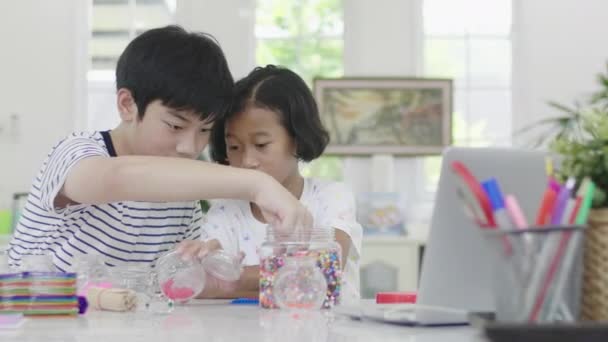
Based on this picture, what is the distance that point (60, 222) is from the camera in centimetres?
161

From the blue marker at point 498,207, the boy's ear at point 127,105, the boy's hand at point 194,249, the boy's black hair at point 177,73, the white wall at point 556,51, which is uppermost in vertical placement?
the white wall at point 556,51

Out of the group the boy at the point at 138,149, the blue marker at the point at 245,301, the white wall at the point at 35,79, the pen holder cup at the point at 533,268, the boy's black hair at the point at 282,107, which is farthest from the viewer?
the white wall at the point at 35,79

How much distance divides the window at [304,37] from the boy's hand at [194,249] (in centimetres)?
380

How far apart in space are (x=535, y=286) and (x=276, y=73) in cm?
123

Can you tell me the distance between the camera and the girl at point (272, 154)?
1.75 metres

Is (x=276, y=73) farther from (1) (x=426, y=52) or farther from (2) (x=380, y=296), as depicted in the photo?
(1) (x=426, y=52)

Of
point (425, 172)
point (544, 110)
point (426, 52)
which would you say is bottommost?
point (425, 172)

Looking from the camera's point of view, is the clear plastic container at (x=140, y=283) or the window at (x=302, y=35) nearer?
the clear plastic container at (x=140, y=283)

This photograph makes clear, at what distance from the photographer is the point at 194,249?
4.36 feet

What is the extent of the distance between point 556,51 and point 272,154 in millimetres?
3729

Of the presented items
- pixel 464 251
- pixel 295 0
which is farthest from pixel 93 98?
pixel 464 251

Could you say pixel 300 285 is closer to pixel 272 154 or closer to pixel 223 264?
pixel 223 264

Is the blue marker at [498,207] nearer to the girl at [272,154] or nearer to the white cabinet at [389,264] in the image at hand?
the girl at [272,154]

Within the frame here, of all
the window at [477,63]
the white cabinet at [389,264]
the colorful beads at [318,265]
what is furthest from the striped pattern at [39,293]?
the window at [477,63]
